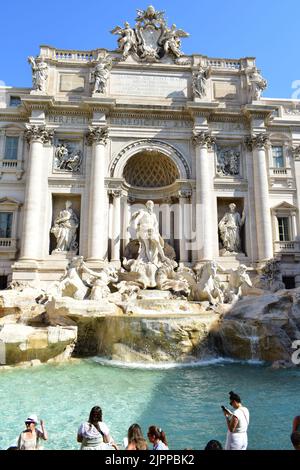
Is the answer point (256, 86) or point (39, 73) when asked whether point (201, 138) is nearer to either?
point (256, 86)

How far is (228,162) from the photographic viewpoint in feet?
65.8

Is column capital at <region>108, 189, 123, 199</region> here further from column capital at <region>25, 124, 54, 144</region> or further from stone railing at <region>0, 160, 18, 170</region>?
stone railing at <region>0, 160, 18, 170</region>

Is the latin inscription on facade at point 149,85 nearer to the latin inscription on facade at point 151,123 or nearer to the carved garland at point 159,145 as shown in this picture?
the latin inscription on facade at point 151,123

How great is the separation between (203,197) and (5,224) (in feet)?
35.1

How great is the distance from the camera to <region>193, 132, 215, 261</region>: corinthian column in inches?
715

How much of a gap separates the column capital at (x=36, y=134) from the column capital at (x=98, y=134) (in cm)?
238

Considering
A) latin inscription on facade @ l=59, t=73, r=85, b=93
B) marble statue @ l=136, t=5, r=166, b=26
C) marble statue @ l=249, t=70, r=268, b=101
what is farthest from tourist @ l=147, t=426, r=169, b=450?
marble statue @ l=136, t=5, r=166, b=26

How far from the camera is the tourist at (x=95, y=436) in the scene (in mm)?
3820

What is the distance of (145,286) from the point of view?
15.7 metres

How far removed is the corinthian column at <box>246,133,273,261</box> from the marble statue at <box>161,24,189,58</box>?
690 cm

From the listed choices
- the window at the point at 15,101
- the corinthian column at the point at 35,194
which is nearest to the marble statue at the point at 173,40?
the corinthian column at the point at 35,194

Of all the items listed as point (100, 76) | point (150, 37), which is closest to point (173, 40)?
point (150, 37)

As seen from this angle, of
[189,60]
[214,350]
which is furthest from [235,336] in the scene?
[189,60]

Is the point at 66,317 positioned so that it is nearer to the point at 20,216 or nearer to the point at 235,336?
the point at 235,336
